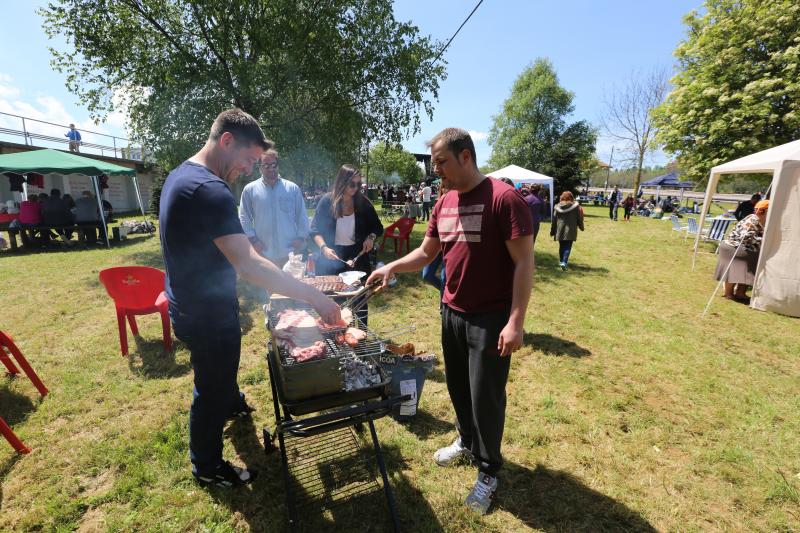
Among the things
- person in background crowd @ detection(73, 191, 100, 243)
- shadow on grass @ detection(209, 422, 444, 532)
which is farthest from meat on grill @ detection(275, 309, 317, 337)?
person in background crowd @ detection(73, 191, 100, 243)

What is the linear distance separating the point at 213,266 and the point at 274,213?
2123mm

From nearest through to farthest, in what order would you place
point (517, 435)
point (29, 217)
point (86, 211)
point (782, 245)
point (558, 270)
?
point (517, 435) < point (782, 245) < point (558, 270) < point (29, 217) < point (86, 211)

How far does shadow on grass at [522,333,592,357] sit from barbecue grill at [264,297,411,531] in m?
3.05

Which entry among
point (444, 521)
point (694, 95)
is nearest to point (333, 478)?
point (444, 521)

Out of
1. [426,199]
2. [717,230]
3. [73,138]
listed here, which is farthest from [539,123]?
[73,138]

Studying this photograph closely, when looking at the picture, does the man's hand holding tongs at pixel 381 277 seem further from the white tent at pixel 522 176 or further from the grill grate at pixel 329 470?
the white tent at pixel 522 176

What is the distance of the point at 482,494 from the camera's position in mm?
2457

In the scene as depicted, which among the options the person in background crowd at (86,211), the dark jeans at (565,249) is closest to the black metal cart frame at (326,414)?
the dark jeans at (565,249)

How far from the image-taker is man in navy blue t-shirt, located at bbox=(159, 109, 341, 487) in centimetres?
189

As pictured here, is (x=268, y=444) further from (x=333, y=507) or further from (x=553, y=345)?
(x=553, y=345)

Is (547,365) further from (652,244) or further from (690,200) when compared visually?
(690,200)

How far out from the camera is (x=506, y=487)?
270 centimetres

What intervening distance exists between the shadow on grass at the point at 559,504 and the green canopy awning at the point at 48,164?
14226 mm

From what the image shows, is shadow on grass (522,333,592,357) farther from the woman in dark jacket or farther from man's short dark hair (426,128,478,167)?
the woman in dark jacket
